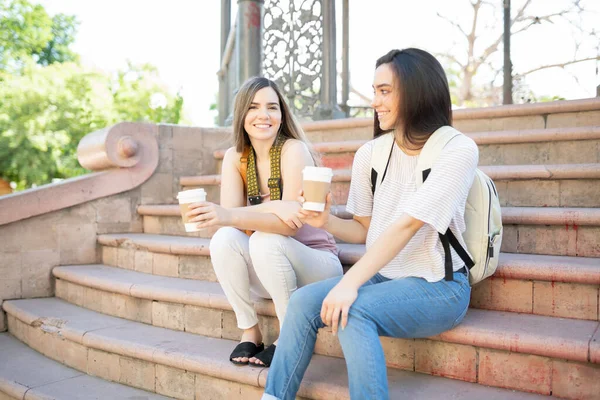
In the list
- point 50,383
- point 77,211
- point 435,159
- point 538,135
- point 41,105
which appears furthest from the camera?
point 41,105

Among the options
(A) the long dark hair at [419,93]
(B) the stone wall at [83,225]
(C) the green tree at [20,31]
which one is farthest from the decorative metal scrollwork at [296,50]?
(C) the green tree at [20,31]

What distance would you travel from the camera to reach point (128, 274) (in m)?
3.76

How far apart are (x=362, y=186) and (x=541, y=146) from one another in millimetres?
1773

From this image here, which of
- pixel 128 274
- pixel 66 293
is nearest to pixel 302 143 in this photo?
pixel 128 274

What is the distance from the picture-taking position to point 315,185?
1.88m

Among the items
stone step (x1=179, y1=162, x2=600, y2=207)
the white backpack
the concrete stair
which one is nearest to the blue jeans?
the white backpack

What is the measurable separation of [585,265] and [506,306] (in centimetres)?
38

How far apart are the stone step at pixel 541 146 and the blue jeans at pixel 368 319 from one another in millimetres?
1780

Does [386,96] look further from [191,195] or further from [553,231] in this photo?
[553,231]

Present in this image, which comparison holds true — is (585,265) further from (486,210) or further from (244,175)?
(244,175)

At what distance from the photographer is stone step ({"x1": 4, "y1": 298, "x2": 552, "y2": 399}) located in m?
2.11

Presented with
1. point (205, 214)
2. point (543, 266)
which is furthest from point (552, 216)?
point (205, 214)

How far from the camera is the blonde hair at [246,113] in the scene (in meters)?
2.64

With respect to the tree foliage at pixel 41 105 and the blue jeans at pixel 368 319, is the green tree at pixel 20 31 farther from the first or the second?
the blue jeans at pixel 368 319
